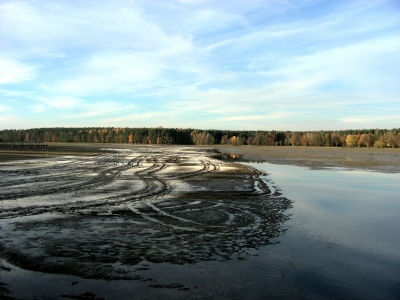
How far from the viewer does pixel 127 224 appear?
1161 centimetres

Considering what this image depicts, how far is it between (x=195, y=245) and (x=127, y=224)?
310 centimetres

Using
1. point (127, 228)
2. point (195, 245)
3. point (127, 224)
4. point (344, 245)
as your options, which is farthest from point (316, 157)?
point (195, 245)

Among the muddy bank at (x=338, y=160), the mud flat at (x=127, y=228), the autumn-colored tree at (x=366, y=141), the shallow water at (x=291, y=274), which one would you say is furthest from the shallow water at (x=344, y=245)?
the autumn-colored tree at (x=366, y=141)

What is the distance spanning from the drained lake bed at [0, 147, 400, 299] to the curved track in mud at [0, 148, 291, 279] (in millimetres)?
40

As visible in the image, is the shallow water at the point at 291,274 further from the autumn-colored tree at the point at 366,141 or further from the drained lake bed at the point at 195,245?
the autumn-colored tree at the point at 366,141

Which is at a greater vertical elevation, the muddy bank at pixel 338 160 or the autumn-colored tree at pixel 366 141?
the autumn-colored tree at pixel 366 141

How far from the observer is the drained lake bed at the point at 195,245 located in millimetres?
7012

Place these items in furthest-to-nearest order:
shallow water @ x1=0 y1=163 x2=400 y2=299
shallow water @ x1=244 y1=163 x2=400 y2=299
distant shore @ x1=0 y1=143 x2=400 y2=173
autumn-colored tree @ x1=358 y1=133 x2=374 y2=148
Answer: autumn-colored tree @ x1=358 y1=133 x2=374 y2=148
distant shore @ x1=0 y1=143 x2=400 y2=173
shallow water @ x1=244 y1=163 x2=400 y2=299
shallow water @ x1=0 y1=163 x2=400 y2=299

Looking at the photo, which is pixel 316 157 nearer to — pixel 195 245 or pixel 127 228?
pixel 127 228

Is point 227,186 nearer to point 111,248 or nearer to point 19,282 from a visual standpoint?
point 111,248

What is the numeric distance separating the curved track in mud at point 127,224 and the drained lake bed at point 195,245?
0.04m

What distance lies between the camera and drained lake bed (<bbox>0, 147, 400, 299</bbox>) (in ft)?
23.0

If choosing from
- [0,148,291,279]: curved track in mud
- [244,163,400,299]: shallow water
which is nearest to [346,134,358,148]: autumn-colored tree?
[244,163,400,299]: shallow water

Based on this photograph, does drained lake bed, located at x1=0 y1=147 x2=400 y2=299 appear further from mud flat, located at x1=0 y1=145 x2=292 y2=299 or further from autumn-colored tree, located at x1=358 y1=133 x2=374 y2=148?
autumn-colored tree, located at x1=358 y1=133 x2=374 y2=148
